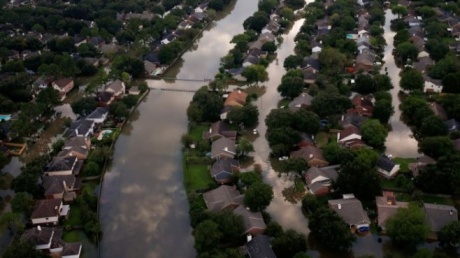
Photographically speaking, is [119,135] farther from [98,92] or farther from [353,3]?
[353,3]

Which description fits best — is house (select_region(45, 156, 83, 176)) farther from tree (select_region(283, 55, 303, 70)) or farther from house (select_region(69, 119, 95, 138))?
tree (select_region(283, 55, 303, 70))

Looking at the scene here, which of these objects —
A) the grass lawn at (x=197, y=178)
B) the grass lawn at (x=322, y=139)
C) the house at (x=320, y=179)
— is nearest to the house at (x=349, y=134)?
the grass lawn at (x=322, y=139)

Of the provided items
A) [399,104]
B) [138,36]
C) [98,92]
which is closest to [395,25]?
[399,104]

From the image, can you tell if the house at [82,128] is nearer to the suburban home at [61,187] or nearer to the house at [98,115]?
the house at [98,115]

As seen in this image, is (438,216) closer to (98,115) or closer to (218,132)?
(218,132)

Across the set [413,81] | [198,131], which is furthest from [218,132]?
[413,81]

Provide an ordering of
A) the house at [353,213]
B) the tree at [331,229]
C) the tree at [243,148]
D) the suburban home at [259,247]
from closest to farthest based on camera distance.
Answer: the suburban home at [259,247] < the tree at [331,229] < the house at [353,213] < the tree at [243,148]
